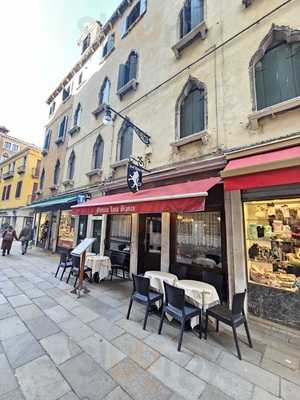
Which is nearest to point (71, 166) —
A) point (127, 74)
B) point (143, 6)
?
point (127, 74)

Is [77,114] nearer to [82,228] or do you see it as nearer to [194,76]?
[82,228]

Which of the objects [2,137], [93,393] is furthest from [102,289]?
[2,137]

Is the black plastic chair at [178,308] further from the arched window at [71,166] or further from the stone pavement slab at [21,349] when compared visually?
the arched window at [71,166]

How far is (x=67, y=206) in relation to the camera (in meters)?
11.8

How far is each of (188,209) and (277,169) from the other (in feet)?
6.11

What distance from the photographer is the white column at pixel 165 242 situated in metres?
6.64

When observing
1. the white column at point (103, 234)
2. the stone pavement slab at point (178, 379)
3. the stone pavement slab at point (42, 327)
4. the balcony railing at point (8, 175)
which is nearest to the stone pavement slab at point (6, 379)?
the stone pavement slab at point (42, 327)

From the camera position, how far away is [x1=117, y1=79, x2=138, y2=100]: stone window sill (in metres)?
9.05

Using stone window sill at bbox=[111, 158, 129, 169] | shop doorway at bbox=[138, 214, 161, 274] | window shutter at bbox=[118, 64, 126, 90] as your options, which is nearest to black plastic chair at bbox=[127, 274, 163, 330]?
shop doorway at bbox=[138, 214, 161, 274]

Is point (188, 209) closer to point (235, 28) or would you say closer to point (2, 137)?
point (235, 28)

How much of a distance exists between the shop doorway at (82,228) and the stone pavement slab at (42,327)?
6976mm

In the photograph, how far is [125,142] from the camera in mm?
9500

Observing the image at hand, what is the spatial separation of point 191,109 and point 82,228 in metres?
8.57

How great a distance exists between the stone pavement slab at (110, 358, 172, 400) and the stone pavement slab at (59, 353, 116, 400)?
0.15 meters
